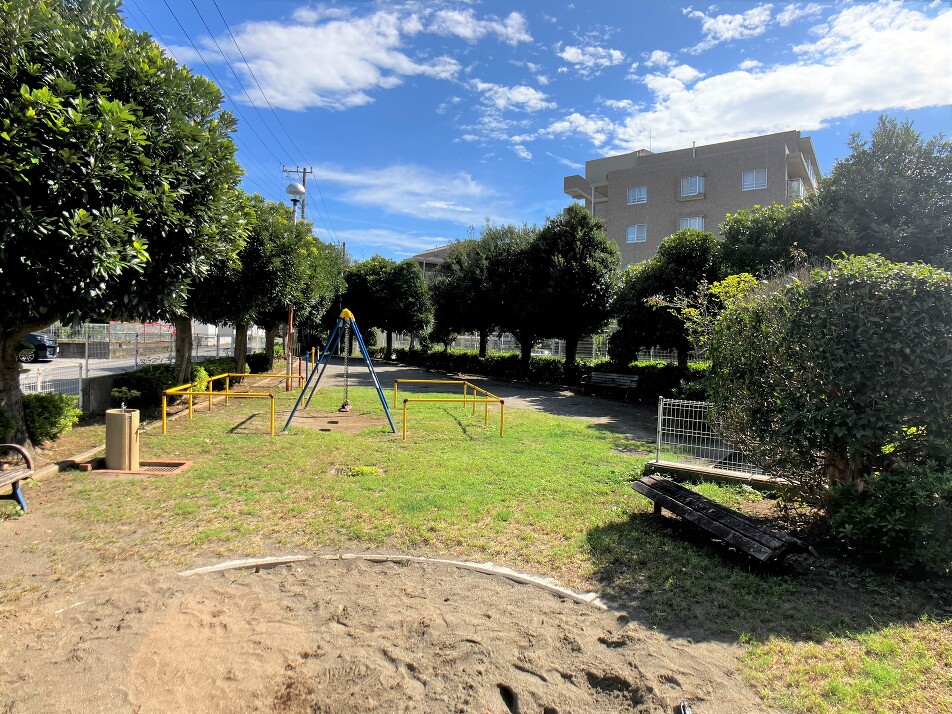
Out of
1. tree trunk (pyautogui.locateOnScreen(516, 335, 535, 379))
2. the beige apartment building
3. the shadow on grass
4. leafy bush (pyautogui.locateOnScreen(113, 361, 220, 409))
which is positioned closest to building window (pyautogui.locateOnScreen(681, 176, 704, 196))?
the beige apartment building

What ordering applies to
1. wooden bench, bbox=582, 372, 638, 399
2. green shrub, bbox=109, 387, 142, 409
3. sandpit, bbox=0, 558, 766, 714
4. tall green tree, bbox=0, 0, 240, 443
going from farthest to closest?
wooden bench, bbox=582, 372, 638, 399
green shrub, bbox=109, 387, 142, 409
tall green tree, bbox=0, 0, 240, 443
sandpit, bbox=0, 558, 766, 714

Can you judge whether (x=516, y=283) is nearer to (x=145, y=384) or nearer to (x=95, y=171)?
(x=145, y=384)

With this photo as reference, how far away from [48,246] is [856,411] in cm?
783

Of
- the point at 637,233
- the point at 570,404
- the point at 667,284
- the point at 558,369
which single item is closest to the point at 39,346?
the point at 558,369

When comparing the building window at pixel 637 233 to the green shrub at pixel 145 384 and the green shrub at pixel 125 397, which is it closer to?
the green shrub at pixel 145 384

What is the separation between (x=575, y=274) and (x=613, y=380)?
14.1 ft

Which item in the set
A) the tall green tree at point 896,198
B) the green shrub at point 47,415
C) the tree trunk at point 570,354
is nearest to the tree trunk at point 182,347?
the green shrub at point 47,415

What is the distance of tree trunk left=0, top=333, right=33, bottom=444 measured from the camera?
23.5ft

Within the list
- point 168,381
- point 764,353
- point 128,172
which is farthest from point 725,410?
point 168,381

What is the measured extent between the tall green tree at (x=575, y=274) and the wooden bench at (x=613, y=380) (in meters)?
2.29

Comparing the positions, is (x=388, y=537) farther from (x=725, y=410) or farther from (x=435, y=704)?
(x=725, y=410)

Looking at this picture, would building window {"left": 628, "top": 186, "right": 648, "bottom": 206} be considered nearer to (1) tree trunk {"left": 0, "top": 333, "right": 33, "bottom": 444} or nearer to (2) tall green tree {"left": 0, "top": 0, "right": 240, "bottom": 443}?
Result: (2) tall green tree {"left": 0, "top": 0, "right": 240, "bottom": 443}

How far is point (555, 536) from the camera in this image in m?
4.98

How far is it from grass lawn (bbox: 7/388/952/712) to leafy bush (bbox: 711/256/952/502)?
1.01m
